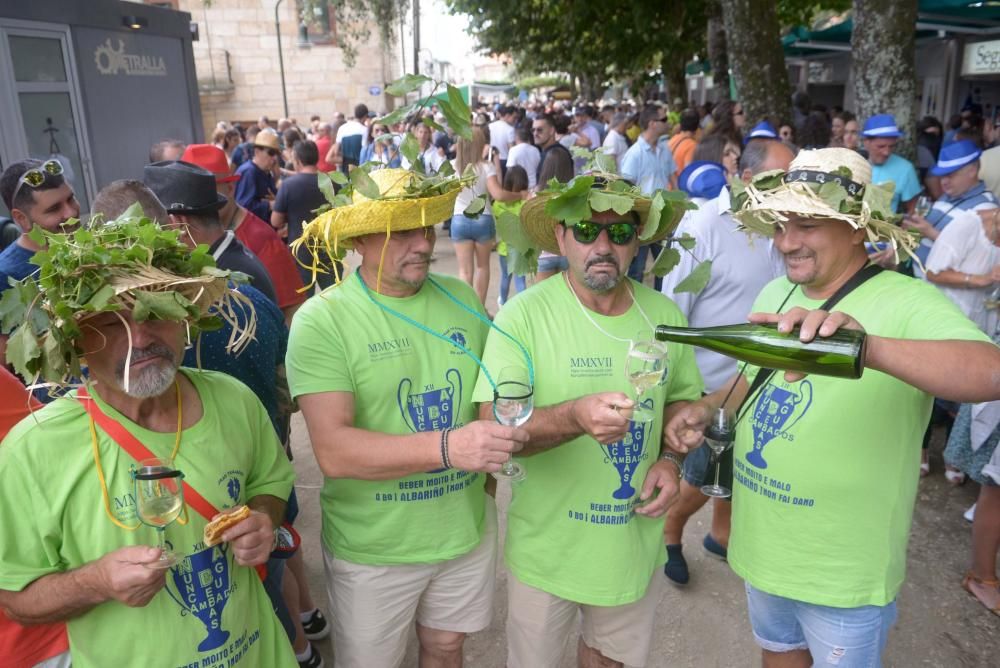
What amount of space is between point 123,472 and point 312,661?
2.10 metres

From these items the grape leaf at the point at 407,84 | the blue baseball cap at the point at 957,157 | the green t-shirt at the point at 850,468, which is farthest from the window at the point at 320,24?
the green t-shirt at the point at 850,468

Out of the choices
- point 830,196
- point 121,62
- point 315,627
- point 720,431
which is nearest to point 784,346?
point 720,431

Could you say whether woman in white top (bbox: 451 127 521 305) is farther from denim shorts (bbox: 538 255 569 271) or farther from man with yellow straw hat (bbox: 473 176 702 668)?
man with yellow straw hat (bbox: 473 176 702 668)

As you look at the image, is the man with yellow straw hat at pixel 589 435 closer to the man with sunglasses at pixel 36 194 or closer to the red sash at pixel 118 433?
the red sash at pixel 118 433

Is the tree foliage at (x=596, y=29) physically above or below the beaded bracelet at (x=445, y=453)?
above

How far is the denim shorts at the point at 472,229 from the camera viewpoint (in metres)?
8.75

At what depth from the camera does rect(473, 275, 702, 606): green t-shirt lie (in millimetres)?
2682

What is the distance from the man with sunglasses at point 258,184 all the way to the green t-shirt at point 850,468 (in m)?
6.97

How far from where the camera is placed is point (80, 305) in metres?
1.97

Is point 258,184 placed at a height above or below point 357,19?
below

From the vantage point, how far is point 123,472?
2.07 m

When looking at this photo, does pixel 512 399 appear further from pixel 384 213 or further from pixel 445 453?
pixel 384 213

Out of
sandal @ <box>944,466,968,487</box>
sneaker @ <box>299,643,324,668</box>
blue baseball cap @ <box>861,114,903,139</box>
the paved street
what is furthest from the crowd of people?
blue baseball cap @ <box>861,114,903,139</box>

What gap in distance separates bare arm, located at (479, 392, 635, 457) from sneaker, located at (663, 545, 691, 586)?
216 centimetres
